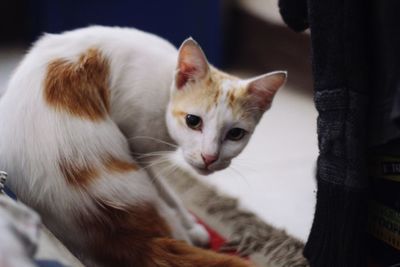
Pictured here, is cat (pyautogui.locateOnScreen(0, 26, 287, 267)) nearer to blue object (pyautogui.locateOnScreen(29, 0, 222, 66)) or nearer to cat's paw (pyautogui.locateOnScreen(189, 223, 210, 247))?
cat's paw (pyautogui.locateOnScreen(189, 223, 210, 247))

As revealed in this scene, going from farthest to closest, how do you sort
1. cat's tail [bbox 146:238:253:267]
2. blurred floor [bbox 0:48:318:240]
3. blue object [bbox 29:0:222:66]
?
blue object [bbox 29:0:222:66] → blurred floor [bbox 0:48:318:240] → cat's tail [bbox 146:238:253:267]

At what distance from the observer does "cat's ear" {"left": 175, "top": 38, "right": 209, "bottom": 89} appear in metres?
1.22

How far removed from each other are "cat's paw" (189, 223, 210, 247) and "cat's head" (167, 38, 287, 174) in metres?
0.27

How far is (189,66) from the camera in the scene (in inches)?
49.1

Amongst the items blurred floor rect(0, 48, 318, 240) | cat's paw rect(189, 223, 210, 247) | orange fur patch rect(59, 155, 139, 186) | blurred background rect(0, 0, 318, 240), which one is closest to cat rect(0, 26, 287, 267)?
orange fur patch rect(59, 155, 139, 186)

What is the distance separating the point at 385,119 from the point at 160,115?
498mm

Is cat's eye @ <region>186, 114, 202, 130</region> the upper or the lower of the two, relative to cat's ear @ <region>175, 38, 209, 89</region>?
lower

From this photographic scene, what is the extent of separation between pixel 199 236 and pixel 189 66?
18.3 inches

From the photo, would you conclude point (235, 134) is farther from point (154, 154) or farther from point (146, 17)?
point (146, 17)

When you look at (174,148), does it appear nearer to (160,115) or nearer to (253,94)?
(160,115)

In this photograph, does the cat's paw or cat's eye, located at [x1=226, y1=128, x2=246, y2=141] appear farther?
the cat's paw

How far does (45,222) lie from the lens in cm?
117

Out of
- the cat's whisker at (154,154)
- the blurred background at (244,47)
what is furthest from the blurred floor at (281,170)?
the cat's whisker at (154,154)

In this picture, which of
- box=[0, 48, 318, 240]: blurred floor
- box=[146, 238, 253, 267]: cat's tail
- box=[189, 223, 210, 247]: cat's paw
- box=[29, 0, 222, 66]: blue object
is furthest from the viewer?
box=[29, 0, 222, 66]: blue object
